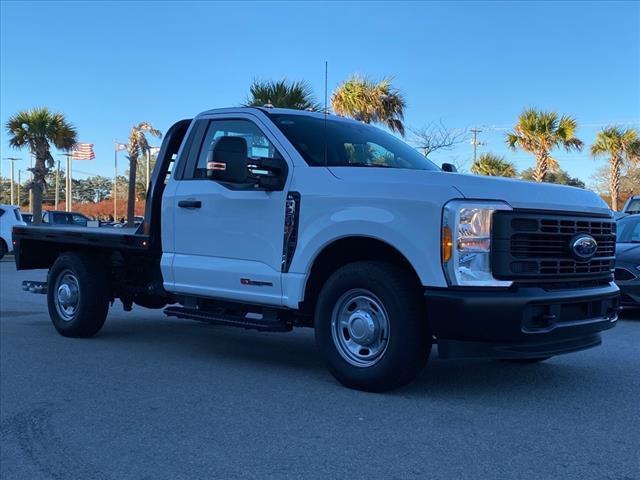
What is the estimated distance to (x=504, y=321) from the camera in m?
4.38

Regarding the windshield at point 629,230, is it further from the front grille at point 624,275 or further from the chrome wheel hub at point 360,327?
the chrome wheel hub at point 360,327

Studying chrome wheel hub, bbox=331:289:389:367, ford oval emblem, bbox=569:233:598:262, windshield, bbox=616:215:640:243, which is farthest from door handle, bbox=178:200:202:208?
windshield, bbox=616:215:640:243

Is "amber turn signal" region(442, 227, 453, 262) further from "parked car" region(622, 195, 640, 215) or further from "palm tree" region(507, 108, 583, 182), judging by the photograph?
"palm tree" region(507, 108, 583, 182)

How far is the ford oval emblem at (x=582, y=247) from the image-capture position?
4.76 m

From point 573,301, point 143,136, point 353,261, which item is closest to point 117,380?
point 353,261

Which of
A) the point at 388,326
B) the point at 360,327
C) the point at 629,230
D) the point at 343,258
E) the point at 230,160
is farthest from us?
the point at 629,230

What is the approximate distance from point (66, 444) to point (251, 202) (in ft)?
7.97

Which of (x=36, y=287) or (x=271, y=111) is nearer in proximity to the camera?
(x=271, y=111)

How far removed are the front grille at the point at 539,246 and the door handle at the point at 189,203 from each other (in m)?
2.82

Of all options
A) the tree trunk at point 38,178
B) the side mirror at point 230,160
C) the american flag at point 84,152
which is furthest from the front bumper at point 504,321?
the american flag at point 84,152

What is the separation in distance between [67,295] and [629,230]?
26.6 ft

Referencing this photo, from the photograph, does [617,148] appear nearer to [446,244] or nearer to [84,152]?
[446,244]

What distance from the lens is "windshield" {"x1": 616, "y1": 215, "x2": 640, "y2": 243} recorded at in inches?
395

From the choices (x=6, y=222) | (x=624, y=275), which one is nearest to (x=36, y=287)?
(x=624, y=275)
